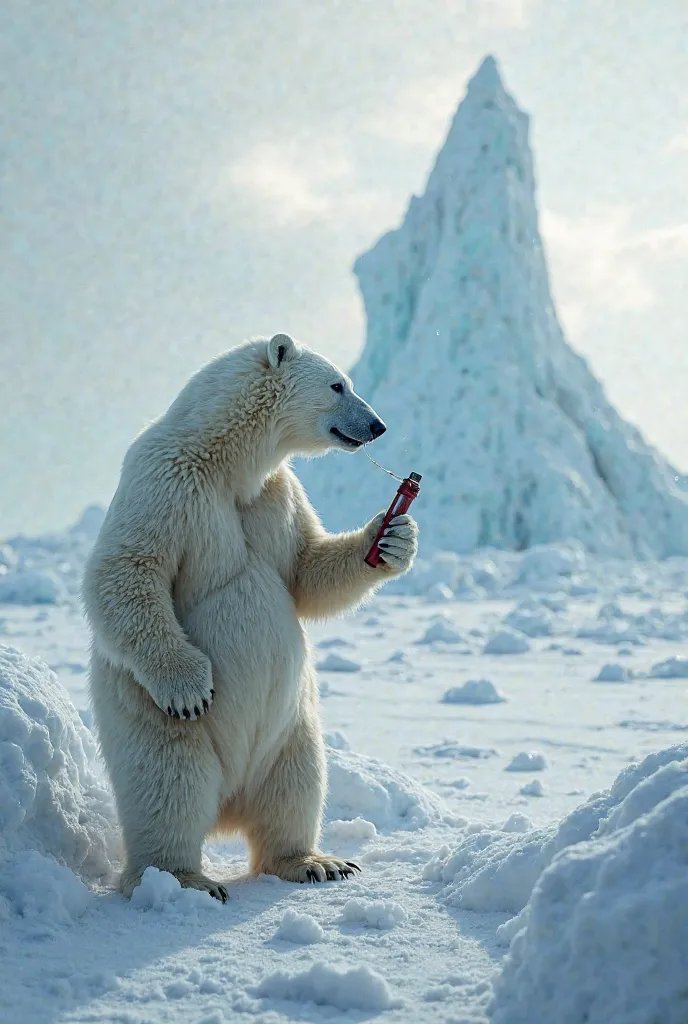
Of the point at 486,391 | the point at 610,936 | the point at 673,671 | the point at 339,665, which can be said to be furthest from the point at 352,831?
the point at 486,391

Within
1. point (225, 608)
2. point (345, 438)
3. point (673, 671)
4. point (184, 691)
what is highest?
point (673, 671)

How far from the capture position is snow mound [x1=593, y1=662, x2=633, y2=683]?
6812mm

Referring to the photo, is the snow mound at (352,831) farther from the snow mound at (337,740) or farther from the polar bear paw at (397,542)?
the snow mound at (337,740)

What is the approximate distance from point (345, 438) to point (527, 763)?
2244 millimetres

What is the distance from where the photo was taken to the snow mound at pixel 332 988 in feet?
5.42

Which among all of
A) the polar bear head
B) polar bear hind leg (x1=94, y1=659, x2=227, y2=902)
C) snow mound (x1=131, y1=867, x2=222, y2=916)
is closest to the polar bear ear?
the polar bear head

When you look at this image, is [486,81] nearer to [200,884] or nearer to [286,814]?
[286,814]

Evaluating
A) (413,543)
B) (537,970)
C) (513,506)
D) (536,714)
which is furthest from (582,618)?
(513,506)

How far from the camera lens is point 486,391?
2466 centimetres

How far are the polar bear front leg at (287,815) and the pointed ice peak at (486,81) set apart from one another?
1093 inches

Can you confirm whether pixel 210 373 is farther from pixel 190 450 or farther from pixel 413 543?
pixel 413 543

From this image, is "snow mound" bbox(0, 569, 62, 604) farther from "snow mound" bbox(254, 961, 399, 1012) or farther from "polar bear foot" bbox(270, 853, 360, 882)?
"snow mound" bbox(254, 961, 399, 1012)

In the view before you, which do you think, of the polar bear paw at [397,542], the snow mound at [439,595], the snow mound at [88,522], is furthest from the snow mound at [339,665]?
the snow mound at [88,522]

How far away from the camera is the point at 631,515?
26.1 m
